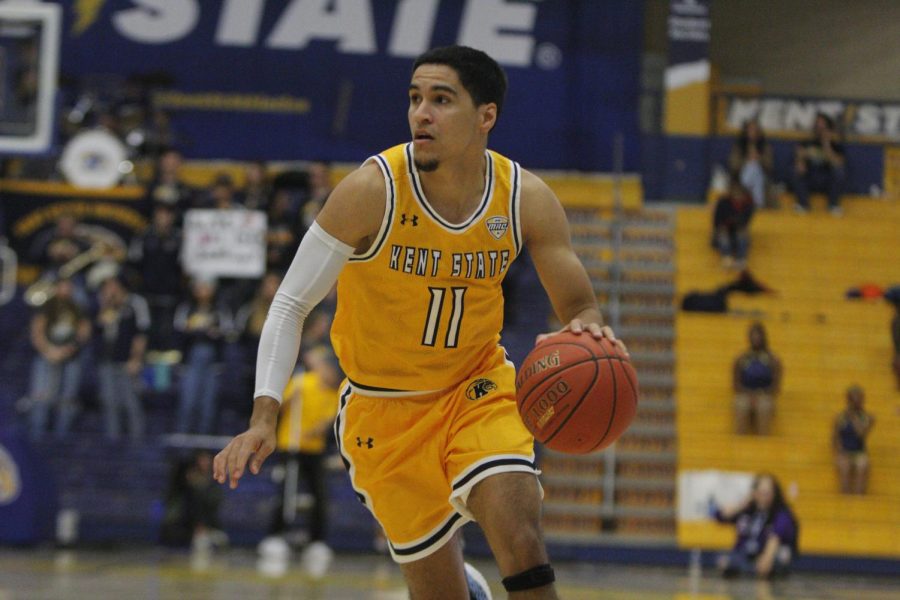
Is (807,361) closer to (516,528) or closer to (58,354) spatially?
(58,354)

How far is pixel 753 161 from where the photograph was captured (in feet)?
63.8

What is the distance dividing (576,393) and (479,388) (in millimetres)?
458

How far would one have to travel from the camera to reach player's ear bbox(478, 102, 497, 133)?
15.8 feet

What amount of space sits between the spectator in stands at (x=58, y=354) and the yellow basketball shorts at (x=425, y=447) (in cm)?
1066

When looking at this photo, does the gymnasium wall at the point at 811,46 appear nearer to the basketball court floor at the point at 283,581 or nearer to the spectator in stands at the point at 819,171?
the spectator in stands at the point at 819,171

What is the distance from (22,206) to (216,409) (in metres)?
5.71

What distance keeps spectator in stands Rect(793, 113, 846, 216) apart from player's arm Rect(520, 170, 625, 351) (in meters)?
15.8

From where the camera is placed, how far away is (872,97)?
23672mm

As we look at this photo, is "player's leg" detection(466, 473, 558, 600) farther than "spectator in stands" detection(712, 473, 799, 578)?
No

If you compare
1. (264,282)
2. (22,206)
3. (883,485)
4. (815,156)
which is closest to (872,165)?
(815,156)

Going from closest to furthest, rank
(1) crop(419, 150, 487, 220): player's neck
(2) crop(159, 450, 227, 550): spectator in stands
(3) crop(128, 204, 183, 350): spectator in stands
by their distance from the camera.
A: (1) crop(419, 150, 487, 220): player's neck < (2) crop(159, 450, 227, 550): spectator in stands < (3) crop(128, 204, 183, 350): spectator in stands

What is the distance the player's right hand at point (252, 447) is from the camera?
13.9 ft

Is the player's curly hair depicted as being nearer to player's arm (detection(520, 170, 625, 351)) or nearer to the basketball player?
the basketball player

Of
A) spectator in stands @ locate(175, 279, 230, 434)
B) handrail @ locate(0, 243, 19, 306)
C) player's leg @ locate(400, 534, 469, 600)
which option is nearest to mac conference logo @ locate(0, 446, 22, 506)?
spectator in stands @ locate(175, 279, 230, 434)
